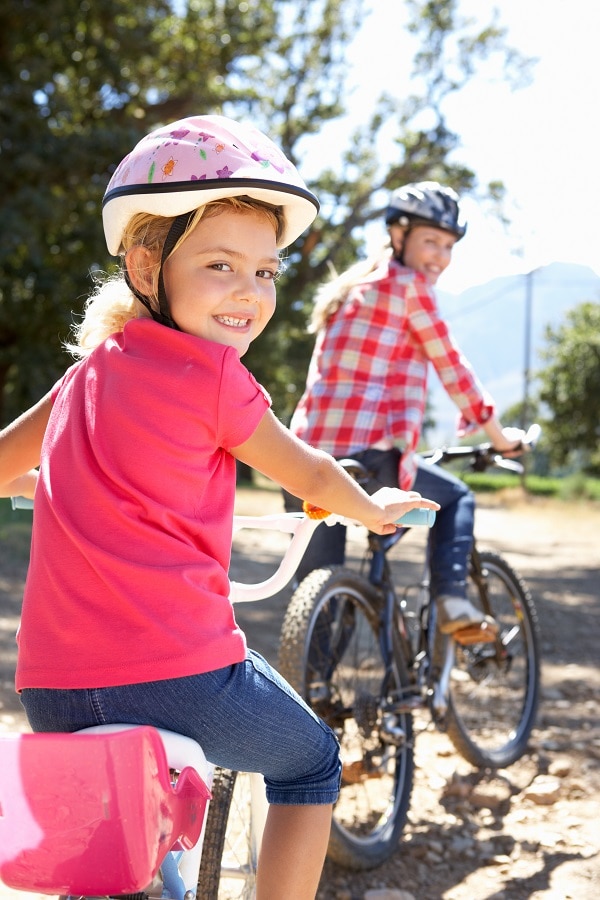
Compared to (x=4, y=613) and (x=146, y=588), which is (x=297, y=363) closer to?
(x=4, y=613)

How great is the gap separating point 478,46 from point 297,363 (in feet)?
30.3

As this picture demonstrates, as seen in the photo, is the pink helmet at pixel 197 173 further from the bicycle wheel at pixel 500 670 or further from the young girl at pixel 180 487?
the bicycle wheel at pixel 500 670

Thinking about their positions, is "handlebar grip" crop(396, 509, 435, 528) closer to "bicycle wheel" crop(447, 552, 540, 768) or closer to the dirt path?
the dirt path

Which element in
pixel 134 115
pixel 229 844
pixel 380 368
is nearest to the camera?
pixel 229 844

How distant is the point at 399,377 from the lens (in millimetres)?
3881

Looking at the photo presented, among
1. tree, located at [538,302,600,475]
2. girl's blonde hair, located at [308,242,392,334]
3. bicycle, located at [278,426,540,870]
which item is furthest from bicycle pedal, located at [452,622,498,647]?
tree, located at [538,302,600,475]

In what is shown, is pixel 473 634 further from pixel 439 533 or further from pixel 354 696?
pixel 354 696

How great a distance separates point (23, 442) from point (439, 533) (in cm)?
219

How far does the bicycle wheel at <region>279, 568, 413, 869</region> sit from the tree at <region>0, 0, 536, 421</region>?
11.3 m

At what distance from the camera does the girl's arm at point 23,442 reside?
6.77ft

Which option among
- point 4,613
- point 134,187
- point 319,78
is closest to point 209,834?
point 134,187

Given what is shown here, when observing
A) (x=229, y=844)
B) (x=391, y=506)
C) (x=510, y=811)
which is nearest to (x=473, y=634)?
(x=510, y=811)

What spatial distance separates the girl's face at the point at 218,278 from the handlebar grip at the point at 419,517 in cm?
52

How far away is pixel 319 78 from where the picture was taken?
74.4 ft
